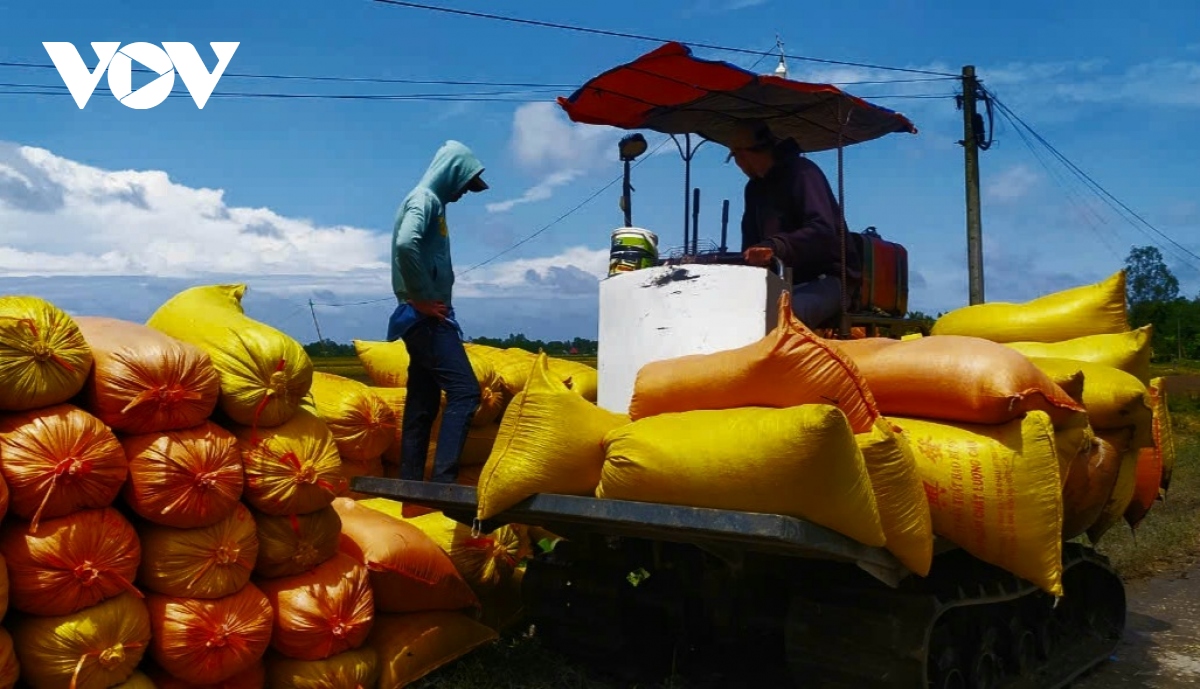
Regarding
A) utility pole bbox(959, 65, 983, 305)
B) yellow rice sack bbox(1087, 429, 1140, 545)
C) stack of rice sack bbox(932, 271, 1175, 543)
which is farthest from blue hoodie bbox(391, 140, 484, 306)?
utility pole bbox(959, 65, 983, 305)

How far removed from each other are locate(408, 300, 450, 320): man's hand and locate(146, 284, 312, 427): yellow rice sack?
0.67 metres

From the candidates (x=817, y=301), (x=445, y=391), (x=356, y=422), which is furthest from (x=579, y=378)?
(x=817, y=301)

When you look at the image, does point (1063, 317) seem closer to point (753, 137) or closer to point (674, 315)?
point (753, 137)

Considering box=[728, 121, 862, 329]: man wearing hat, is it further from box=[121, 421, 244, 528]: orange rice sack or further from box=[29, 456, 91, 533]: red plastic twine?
box=[29, 456, 91, 533]: red plastic twine

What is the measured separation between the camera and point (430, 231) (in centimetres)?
479

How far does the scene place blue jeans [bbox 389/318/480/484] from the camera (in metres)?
4.79

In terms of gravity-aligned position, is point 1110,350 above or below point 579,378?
above

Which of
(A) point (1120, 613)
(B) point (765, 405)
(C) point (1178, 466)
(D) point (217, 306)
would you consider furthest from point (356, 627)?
(C) point (1178, 466)

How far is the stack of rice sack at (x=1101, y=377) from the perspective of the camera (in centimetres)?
491

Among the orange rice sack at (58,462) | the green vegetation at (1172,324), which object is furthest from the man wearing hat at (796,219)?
the green vegetation at (1172,324)

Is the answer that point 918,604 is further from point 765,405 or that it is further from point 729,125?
point 729,125

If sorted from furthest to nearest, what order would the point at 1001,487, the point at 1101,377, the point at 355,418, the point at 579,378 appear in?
1. the point at 579,378
2. the point at 355,418
3. the point at 1101,377
4. the point at 1001,487

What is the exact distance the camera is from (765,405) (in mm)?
3740

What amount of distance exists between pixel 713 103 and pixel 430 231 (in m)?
1.55
